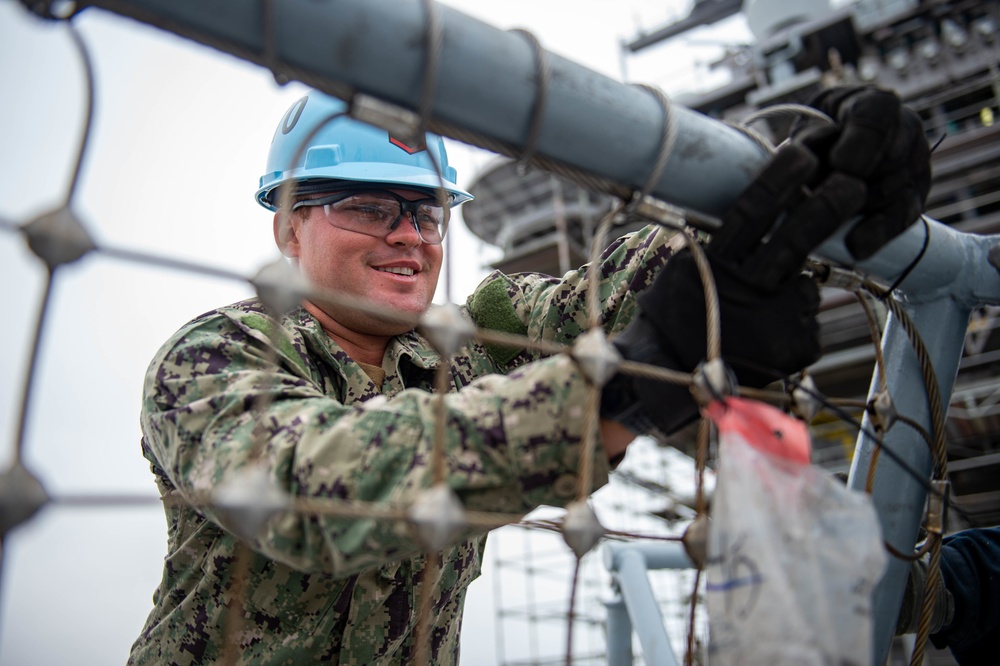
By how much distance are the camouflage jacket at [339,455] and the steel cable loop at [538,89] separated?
0.93 feet

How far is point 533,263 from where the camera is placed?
10.5 metres

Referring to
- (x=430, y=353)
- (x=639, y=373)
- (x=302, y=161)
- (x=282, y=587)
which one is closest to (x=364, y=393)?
(x=430, y=353)

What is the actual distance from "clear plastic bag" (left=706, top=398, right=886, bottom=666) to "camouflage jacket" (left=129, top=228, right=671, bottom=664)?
20 cm

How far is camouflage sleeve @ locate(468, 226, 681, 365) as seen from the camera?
164 cm

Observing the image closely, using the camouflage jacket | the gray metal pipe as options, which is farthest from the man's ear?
the gray metal pipe

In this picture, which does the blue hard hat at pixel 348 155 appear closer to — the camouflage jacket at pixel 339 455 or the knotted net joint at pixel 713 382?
the camouflage jacket at pixel 339 455

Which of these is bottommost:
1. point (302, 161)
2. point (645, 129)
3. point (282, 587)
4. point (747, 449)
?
point (282, 587)

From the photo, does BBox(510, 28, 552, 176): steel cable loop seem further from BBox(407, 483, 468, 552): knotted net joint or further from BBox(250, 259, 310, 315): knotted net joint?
BBox(407, 483, 468, 552): knotted net joint

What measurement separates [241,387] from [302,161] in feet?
3.09

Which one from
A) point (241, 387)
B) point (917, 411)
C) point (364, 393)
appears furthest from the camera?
point (364, 393)

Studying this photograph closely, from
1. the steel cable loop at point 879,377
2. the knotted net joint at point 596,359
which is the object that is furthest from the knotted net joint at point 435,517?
the steel cable loop at point 879,377

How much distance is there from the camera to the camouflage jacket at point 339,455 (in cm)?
98

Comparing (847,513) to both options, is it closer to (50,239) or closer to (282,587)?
(50,239)

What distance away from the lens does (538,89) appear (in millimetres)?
946
